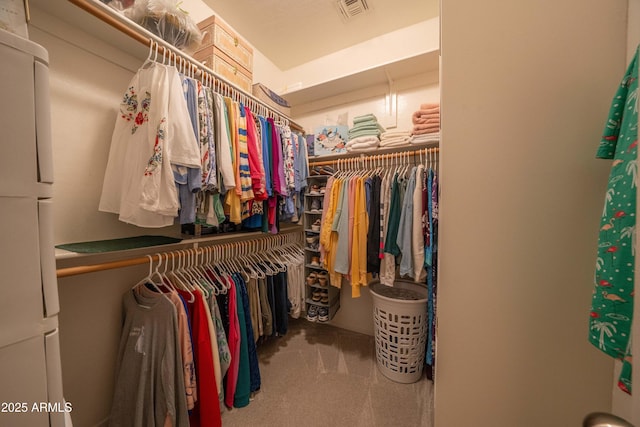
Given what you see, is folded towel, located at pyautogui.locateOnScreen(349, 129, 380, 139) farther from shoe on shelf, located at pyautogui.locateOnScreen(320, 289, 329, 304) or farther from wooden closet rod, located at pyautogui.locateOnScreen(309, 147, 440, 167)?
shoe on shelf, located at pyautogui.locateOnScreen(320, 289, 329, 304)

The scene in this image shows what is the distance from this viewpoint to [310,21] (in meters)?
1.69

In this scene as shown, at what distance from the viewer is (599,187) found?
0.50 metres

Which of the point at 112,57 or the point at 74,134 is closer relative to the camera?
the point at 74,134

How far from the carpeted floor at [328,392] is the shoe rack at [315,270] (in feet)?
0.87

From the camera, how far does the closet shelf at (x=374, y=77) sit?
1.52m

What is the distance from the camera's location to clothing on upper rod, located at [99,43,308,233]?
33.6 inches

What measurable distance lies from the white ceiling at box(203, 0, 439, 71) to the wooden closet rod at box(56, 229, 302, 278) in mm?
1777

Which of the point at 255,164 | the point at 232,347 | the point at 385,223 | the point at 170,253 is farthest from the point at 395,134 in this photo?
the point at 232,347

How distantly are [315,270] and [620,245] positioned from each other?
5.91 feet

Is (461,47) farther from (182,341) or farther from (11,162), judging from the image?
(182,341)

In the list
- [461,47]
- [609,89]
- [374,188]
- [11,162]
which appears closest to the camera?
[11,162]

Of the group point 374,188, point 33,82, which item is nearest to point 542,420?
point 374,188

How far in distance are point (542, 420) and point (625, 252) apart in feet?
1.57

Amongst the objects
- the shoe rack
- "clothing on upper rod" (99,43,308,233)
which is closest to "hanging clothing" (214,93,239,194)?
"clothing on upper rod" (99,43,308,233)
